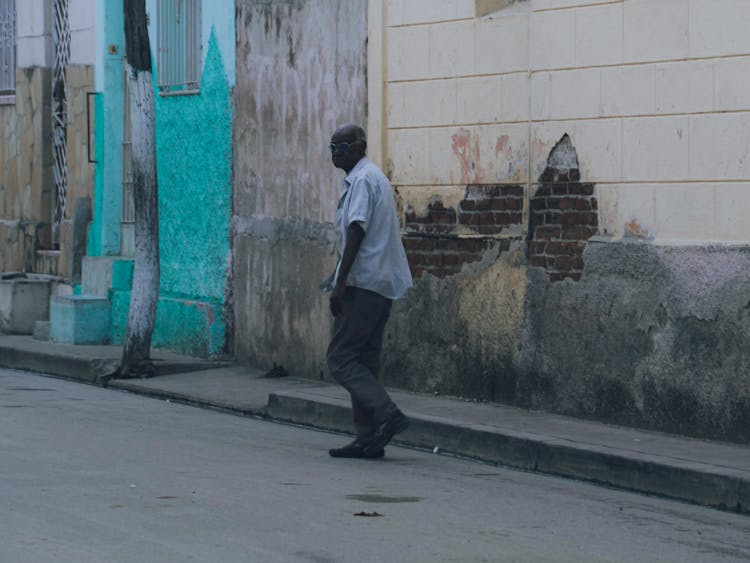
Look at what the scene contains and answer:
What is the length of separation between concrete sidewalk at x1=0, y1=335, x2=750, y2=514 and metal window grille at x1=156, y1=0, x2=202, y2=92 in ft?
9.38

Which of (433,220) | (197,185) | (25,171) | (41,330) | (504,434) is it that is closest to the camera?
(504,434)

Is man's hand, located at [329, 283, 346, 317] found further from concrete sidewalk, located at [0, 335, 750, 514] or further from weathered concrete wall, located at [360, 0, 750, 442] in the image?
weathered concrete wall, located at [360, 0, 750, 442]

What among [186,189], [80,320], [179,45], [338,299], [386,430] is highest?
[179,45]

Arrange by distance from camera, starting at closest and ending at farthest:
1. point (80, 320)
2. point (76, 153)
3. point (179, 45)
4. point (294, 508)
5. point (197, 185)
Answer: point (294, 508) → point (197, 185) → point (179, 45) → point (80, 320) → point (76, 153)

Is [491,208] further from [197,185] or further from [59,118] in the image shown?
[59,118]

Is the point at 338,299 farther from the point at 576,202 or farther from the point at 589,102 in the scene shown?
the point at 589,102

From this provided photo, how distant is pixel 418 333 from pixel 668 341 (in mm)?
2539

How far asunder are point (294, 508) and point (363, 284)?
222cm

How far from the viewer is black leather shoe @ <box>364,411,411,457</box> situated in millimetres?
9750

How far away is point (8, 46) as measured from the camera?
64.7 ft

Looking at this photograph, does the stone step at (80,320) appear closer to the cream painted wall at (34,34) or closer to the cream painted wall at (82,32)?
the cream painted wall at (82,32)

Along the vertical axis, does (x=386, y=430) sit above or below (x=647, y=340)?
below

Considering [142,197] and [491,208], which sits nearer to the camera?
[491,208]

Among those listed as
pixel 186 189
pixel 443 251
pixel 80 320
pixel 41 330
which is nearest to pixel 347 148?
pixel 443 251
